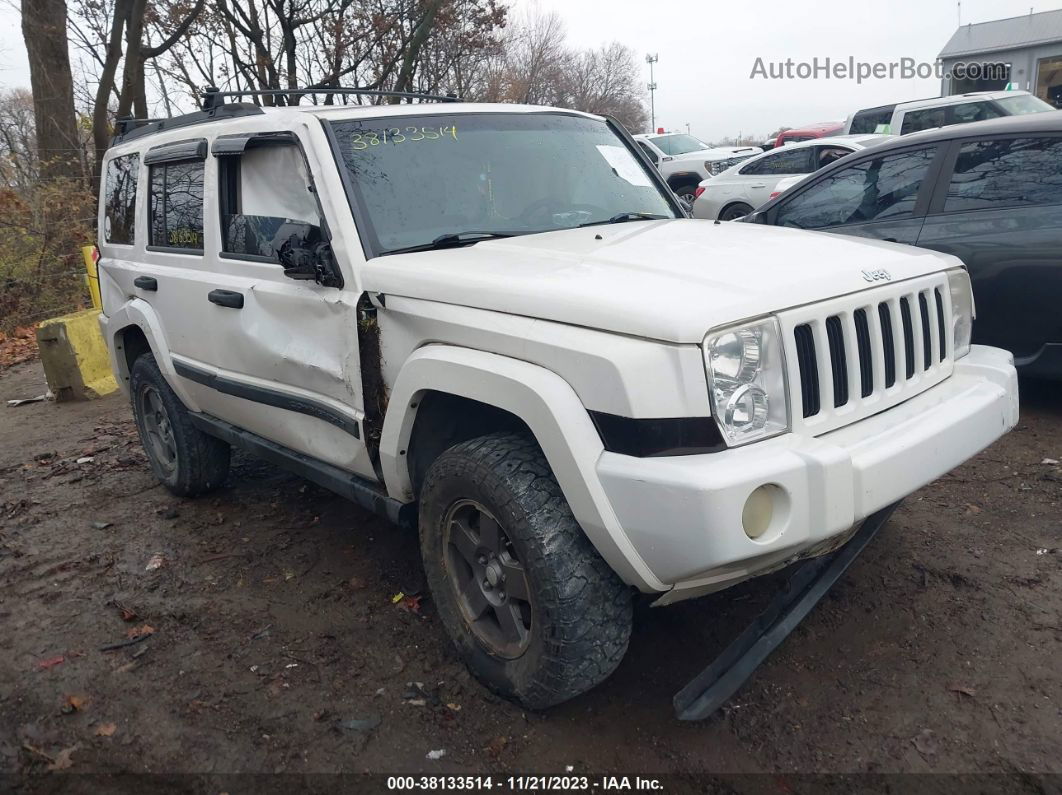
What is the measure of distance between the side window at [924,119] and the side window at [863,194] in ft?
24.7

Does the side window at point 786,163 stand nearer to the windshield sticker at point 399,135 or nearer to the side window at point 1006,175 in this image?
the side window at point 1006,175

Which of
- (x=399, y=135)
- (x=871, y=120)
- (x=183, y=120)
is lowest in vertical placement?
(x=399, y=135)

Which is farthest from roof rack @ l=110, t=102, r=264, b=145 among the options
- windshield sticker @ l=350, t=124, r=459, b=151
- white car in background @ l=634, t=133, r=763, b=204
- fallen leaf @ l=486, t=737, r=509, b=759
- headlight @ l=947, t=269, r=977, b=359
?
white car in background @ l=634, t=133, r=763, b=204

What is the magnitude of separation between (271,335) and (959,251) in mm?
3800

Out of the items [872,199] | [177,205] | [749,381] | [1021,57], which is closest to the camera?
[749,381]

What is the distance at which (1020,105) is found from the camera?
39.0ft

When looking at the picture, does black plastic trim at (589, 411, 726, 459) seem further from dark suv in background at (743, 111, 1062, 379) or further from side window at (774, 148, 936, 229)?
side window at (774, 148, 936, 229)

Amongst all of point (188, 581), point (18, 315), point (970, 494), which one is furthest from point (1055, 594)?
point (18, 315)

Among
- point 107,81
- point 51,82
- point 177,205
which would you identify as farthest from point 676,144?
point 177,205

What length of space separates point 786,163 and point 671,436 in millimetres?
10772

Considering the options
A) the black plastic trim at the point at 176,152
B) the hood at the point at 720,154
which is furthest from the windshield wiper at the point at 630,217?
the hood at the point at 720,154

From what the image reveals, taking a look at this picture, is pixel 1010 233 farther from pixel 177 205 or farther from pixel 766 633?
pixel 177 205

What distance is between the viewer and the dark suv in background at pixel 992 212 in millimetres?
4789

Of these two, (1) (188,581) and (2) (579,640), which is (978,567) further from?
(1) (188,581)
